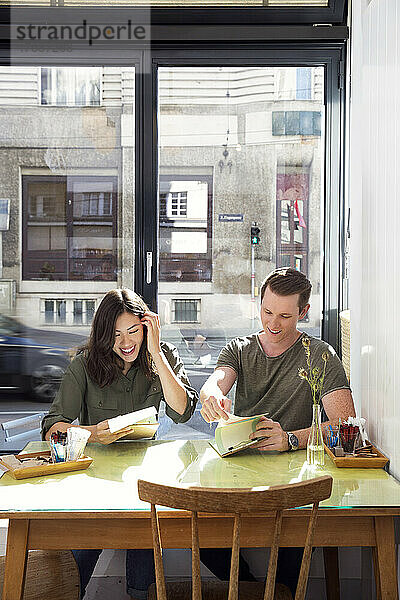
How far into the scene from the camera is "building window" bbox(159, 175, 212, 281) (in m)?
3.70

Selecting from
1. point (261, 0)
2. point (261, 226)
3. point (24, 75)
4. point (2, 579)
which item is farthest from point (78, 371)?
point (261, 0)

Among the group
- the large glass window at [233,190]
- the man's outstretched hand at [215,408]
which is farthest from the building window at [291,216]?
the man's outstretched hand at [215,408]

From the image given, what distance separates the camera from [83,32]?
362cm

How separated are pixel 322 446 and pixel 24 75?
244 cm

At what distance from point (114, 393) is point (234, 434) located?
58 centimetres

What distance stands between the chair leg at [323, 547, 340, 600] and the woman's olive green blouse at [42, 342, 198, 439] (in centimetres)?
70

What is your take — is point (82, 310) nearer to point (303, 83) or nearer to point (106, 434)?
point (106, 434)

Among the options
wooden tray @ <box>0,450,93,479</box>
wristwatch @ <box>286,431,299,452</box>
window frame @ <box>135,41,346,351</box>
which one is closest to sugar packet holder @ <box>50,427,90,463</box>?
wooden tray @ <box>0,450,93,479</box>

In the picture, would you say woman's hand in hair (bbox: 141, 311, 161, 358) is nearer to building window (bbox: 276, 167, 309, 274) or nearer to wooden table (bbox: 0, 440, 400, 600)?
wooden table (bbox: 0, 440, 400, 600)

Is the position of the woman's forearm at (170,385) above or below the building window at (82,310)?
below

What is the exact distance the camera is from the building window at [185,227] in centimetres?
370

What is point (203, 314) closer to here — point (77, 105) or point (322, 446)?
point (77, 105)

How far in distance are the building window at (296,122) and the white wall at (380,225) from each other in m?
0.81

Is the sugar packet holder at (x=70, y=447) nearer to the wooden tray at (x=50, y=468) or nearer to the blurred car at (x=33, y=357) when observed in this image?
the wooden tray at (x=50, y=468)
